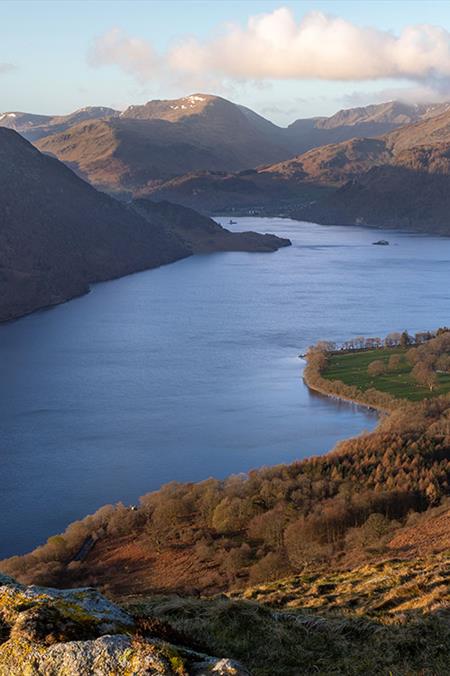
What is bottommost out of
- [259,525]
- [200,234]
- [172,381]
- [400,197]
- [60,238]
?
[259,525]

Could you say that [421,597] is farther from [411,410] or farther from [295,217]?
[295,217]

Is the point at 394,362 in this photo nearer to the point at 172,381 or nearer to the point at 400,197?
the point at 172,381

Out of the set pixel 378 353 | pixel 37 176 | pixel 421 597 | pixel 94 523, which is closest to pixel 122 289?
pixel 37 176

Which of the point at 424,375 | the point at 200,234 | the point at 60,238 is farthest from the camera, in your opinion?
the point at 200,234

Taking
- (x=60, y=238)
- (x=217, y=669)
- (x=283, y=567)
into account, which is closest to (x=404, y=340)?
(x=283, y=567)

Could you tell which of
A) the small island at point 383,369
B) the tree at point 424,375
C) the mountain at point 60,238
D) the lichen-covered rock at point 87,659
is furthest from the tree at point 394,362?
the lichen-covered rock at point 87,659

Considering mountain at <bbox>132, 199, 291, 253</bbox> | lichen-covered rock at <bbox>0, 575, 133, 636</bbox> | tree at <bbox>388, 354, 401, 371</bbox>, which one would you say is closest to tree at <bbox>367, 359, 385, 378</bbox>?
tree at <bbox>388, 354, 401, 371</bbox>

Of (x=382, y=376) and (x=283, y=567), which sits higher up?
(x=382, y=376)
